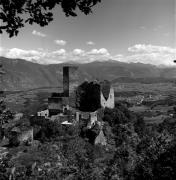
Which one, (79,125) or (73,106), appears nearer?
(79,125)

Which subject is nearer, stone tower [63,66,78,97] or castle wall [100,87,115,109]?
castle wall [100,87,115,109]

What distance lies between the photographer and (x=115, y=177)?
16.4 m

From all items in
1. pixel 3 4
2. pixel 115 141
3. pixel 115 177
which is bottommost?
pixel 115 141

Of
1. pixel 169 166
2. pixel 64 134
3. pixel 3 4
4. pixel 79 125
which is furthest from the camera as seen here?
pixel 79 125

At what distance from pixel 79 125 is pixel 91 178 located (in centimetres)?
1857

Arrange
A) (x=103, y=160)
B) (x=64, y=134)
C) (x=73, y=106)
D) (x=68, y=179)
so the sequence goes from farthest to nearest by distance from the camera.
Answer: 1. (x=73, y=106)
2. (x=64, y=134)
3. (x=103, y=160)
4. (x=68, y=179)

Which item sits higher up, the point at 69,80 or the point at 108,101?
the point at 69,80

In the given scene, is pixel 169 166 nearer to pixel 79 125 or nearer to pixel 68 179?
pixel 68 179

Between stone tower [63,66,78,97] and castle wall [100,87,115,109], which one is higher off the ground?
stone tower [63,66,78,97]

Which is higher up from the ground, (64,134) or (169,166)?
(169,166)

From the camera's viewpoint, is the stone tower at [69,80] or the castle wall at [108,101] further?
the stone tower at [69,80]

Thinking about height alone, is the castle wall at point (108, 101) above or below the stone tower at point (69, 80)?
below

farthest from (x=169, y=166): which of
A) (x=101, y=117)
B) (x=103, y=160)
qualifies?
(x=101, y=117)

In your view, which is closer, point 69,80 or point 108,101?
point 108,101
